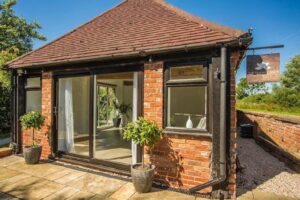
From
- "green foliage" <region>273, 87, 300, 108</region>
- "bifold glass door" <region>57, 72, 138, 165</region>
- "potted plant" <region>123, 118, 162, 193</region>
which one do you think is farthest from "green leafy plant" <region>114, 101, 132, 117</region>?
"green foliage" <region>273, 87, 300, 108</region>

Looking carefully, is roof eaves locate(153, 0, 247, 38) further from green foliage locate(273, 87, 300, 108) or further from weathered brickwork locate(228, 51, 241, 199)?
green foliage locate(273, 87, 300, 108)

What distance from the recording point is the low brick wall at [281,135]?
6.45 metres

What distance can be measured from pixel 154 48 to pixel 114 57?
1076mm

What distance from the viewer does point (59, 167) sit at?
18.9 feet

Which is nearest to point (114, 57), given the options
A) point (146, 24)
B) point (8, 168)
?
point (146, 24)

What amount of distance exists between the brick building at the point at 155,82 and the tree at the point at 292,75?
31.7 meters

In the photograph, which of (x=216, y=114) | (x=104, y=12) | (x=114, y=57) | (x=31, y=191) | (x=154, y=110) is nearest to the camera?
(x=216, y=114)

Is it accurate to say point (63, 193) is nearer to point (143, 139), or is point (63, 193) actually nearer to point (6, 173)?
point (143, 139)

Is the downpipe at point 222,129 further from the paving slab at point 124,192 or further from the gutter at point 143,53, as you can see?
the paving slab at point 124,192

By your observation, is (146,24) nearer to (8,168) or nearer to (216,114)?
(216,114)

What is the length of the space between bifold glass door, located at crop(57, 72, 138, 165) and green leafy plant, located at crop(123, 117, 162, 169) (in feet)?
2.49

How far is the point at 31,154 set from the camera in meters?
5.91

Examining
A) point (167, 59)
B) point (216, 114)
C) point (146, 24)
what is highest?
point (146, 24)

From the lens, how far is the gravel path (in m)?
4.46
